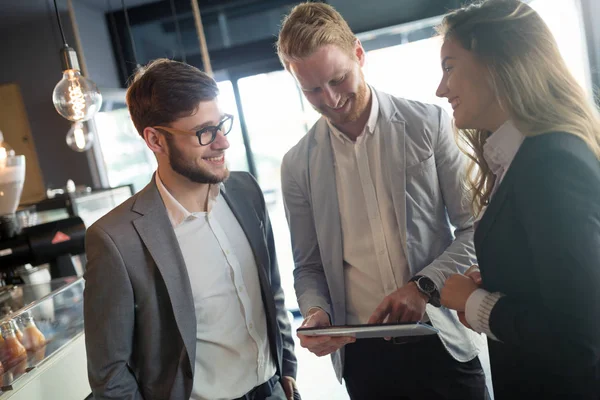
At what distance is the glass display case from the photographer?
1983mm

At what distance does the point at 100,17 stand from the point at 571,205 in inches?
212

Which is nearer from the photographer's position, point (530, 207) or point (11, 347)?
point (530, 207)

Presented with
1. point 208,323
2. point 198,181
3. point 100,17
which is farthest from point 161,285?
point 100,17

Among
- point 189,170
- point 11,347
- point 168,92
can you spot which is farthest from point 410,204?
point 11,347

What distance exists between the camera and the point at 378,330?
4.17ft

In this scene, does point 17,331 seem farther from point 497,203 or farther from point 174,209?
point 497,203

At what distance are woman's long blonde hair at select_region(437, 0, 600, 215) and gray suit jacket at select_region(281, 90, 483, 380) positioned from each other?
1.50 ft

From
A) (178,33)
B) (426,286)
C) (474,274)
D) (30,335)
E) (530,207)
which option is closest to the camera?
(530,207)

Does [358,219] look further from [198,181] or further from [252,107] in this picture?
[252,107]

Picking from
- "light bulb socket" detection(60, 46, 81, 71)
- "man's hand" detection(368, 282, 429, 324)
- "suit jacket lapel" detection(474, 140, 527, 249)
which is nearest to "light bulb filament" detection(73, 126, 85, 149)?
"light bulb socket" detection(60, 46, 81, 71)

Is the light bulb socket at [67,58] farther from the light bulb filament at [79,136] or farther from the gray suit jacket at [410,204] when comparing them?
the gray suit jacket at [410,204]

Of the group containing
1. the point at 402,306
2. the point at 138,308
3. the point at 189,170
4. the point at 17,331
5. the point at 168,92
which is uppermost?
the point at 168,92

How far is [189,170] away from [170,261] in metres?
0.31

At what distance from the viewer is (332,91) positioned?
65.4 inches
